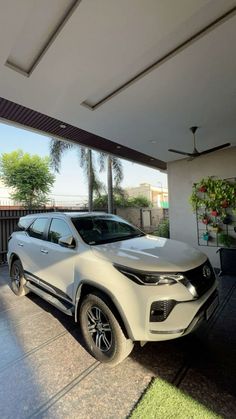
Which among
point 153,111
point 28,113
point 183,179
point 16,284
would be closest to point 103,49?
point 153,111

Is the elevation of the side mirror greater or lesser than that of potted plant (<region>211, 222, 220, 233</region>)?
greater

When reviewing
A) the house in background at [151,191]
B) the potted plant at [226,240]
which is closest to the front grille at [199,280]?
the potted plant at [226,240]

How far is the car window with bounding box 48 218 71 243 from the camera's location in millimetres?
3279

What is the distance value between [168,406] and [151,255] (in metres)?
1.25

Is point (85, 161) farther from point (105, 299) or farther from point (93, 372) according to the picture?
point (93, 372)

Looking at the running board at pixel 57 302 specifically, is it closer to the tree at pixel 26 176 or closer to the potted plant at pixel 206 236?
the potted plant at pixel 206 236

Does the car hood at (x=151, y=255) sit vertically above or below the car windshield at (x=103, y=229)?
below

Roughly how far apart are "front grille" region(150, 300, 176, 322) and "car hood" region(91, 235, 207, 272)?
30 cm

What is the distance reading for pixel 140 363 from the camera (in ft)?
7.97

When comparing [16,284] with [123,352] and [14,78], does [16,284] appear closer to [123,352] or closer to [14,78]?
[123,352]

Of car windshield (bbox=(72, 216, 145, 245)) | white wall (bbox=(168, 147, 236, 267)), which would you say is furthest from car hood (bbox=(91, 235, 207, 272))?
white wall (bbox=(168, 147, 236, 267))

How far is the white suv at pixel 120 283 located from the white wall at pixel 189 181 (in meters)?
3.70

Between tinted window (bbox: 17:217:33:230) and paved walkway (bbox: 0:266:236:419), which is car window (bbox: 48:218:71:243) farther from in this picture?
paved walkway (bbox: 0:266:236:419)

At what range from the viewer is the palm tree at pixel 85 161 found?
10.6 meters
